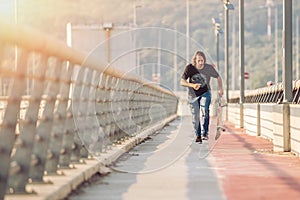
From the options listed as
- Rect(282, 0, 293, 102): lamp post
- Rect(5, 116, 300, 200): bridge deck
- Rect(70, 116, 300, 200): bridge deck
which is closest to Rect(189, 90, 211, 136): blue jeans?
Rect(70, 116, 300, 200): bridge deck

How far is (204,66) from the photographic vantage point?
802 inches

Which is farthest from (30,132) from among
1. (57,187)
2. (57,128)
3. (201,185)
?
(201,185)

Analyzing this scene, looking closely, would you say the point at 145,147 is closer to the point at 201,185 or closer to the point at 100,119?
the point at 100,119

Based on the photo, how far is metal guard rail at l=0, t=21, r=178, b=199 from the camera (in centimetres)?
866

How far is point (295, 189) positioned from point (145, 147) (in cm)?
956

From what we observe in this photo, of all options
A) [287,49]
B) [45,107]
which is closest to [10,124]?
[45,107]

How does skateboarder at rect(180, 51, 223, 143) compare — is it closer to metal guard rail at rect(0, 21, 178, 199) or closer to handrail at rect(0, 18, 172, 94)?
metal guard rail at rect(0, 21, 178, 199)

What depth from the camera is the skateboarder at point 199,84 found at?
2009 cm

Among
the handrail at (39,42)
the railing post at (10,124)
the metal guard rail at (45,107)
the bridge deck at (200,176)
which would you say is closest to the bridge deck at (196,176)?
the bridge deck at (200,176)

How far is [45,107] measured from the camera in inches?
424

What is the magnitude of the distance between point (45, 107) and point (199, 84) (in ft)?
30.8

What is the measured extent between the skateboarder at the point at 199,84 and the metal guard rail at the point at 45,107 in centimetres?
314

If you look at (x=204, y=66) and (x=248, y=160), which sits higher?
(x=204, y=66)

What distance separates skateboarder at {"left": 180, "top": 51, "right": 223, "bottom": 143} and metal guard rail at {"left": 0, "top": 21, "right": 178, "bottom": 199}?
314 cm
